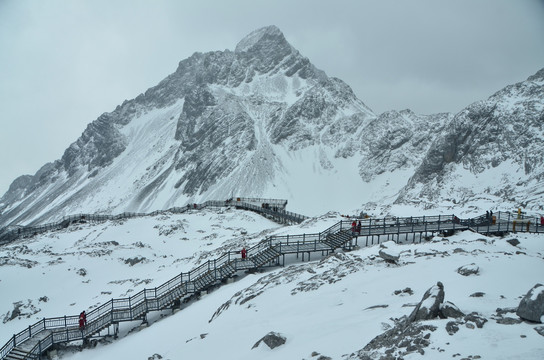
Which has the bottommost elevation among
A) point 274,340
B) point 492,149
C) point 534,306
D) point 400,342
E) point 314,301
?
point 274,340

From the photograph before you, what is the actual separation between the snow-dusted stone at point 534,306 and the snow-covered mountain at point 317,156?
62542 millimetres

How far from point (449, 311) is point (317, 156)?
138 meters

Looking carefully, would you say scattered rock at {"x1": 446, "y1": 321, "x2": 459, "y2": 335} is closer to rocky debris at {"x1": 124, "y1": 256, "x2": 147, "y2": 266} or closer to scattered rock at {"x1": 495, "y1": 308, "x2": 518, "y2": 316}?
scattered rock at {"x1": 495, "y1": 308, "x2": 518, "y2": 316}

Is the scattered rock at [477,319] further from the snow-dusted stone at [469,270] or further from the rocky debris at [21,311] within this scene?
the rocky debris at [21,311]

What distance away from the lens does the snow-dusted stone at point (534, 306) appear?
10.1 metres

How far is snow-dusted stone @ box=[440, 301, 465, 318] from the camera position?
11070 mm

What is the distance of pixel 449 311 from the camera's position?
11180 mm

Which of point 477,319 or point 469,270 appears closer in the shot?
point 477,319

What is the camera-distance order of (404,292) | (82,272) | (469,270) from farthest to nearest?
(82,272), (469,270), (404,292)

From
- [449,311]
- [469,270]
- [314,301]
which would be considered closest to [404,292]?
[469,270]

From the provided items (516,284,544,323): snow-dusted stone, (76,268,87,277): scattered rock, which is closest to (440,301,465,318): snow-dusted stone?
(516,284,544,323): snow-dusted stone

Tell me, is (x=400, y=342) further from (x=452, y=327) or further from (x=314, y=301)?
(x=314, y=301)

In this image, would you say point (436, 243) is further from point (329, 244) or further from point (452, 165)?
point (452, 165)

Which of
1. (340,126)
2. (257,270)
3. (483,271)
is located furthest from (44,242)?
(340,126)
